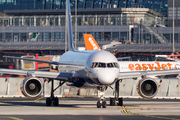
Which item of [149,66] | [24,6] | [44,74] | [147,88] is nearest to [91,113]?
[147,88]

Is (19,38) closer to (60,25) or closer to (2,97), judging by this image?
(60,25)

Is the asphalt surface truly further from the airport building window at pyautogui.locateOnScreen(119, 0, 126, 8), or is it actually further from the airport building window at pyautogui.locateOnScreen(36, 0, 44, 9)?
the airport building window at pyautogui.locateOnScreen(119, 0, 126, 8)

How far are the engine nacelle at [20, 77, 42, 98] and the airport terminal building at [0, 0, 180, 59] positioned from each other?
71.9 m

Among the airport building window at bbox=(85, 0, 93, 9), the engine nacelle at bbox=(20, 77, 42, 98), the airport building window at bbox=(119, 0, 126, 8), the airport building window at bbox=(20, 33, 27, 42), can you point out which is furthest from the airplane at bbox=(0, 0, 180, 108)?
the airport building window at bbox=(119, 0, 126, 8)

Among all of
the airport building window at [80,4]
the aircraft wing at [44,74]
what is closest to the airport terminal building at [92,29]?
the airport building window at [80,4]

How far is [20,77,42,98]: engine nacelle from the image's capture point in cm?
2917

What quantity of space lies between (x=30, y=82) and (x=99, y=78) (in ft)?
20.0

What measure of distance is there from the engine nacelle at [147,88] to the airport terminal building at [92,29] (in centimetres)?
7089

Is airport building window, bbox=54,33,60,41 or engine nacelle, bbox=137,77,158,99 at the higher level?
airport building window, bbox=54,33,60,41

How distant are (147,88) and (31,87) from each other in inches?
350

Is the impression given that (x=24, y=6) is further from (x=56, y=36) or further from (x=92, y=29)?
(x=92, y=29)

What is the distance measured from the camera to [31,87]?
29.5 metres

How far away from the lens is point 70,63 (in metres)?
33.8

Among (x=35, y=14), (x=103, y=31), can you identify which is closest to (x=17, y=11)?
(x=35, y=14)
